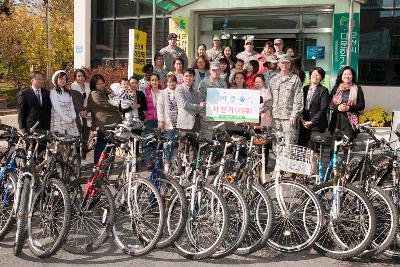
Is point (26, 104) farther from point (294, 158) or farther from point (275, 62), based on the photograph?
point (275, 62)

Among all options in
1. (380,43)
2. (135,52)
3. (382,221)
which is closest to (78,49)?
(135,52)

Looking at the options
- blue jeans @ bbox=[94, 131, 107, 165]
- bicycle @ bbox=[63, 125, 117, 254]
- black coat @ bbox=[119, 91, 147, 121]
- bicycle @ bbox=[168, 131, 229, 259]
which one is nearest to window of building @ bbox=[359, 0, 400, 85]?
black coat @ bbox=[119, 91, 147, 121]

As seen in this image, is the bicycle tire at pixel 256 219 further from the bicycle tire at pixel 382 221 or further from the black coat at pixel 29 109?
the black coat at pixel 29 109

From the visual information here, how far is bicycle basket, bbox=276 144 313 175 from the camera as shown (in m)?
4.67

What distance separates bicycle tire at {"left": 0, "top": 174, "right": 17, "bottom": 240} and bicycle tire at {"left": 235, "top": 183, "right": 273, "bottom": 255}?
7.78 feet

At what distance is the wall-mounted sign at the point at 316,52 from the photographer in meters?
14.6

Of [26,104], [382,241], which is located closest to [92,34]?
[26,104]

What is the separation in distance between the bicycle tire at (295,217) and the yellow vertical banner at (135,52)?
672cm

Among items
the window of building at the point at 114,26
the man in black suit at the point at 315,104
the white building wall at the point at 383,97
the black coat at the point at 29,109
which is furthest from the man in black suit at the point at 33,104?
the window of building at the point at 114,26

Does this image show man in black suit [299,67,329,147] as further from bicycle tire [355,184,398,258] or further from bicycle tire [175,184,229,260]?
bicycle tire [175,184,229,260]

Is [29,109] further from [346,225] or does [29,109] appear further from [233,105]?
[346,225]

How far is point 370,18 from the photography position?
47.0 feet

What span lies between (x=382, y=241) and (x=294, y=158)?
1.19m

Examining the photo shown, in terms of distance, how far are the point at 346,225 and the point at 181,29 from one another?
12.3m
